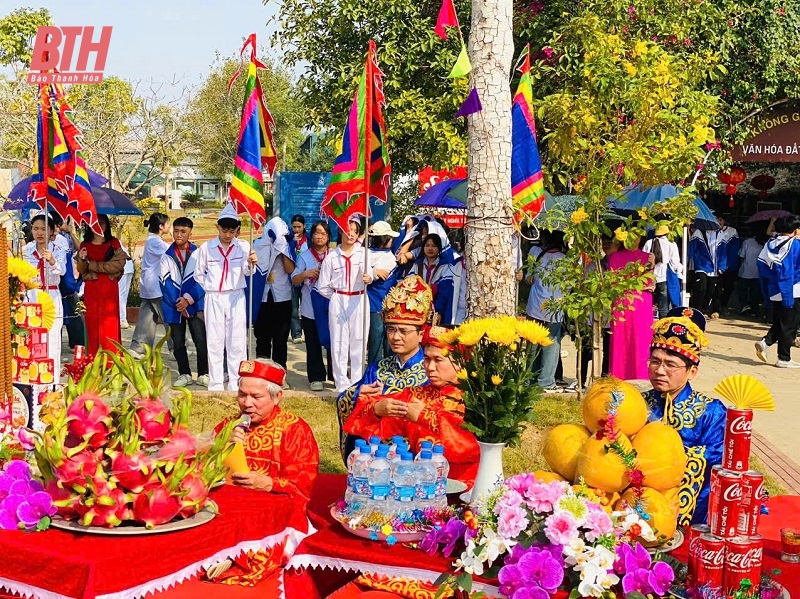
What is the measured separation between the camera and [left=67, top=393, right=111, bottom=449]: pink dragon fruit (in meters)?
3.49

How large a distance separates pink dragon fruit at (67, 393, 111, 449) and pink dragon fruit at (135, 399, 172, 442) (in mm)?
117

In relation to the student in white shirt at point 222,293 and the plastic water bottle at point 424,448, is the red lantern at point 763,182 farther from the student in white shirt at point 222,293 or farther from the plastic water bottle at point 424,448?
the plastic water bottle at point 424,448

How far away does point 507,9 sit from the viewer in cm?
770

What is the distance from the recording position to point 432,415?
452 cm

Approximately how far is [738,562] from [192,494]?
1.98m

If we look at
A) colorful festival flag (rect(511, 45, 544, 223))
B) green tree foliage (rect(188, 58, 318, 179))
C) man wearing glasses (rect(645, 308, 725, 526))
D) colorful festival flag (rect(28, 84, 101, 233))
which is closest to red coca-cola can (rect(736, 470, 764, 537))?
man wearing glasses (rect(645, 308, 725, 526))

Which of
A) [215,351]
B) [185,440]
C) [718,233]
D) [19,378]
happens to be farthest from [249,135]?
[718,233]

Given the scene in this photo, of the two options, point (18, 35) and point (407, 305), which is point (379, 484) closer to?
point (407, 305)

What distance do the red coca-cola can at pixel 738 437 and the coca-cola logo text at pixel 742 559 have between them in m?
0.30

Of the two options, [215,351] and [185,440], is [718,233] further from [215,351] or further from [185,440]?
[185,440]

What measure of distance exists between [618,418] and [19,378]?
14.9 ft

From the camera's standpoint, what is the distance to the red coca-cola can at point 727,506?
333 cm

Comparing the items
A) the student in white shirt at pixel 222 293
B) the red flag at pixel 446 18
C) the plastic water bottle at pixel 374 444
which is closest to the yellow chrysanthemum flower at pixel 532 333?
the plastic water bottle at pixel 374 444

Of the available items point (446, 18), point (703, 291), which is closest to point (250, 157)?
point (446, 18)
